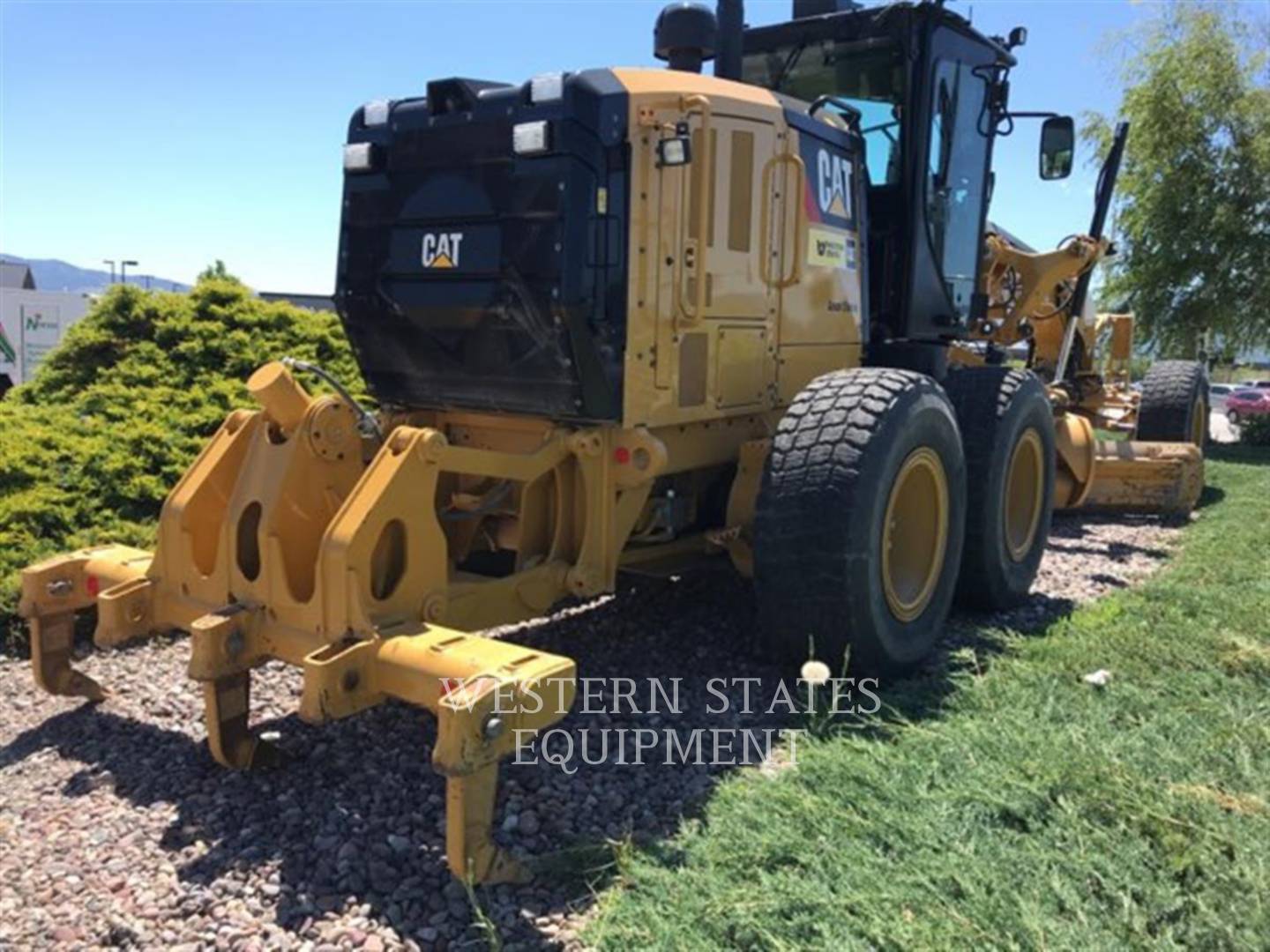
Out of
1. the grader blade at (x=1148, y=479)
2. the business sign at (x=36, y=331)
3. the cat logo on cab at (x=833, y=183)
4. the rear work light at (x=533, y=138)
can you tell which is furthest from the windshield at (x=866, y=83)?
the business sign at (x=36, y=331)

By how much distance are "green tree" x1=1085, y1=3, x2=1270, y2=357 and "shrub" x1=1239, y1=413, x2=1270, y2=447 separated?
1.70m

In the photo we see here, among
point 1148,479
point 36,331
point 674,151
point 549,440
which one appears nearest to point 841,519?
point 549,440

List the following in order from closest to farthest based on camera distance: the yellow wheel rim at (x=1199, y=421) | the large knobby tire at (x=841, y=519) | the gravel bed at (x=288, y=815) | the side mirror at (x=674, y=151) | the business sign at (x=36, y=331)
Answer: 1. the gravel bed at (x=288, y=815)
2. the side mirror at (x=674, y=151)
3. the large knobby tire at (x=841, y=519)
4. the yellow wheel rim at (x=1199, y=421)
5. the business sign at (x=36, y=331)

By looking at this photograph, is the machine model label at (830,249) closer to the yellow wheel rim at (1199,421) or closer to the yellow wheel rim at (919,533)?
the yellow wheel rim at (919,533)

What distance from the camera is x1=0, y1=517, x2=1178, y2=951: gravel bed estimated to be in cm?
296

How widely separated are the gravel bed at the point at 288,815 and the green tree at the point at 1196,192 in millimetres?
14369

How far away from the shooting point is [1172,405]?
A: 10164mm

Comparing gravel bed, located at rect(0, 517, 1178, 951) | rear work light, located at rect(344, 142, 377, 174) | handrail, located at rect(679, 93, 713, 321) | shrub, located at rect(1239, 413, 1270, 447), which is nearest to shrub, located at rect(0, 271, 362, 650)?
gravel bed, located at rect(0, 517, 1178, 951)

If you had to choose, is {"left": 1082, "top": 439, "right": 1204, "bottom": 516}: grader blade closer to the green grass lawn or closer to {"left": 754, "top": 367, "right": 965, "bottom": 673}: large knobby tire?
the green grass lawn

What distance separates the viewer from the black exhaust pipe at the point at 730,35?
16.6ft

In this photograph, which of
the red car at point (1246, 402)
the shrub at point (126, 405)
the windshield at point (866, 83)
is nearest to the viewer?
the windshield at point (866, 83)

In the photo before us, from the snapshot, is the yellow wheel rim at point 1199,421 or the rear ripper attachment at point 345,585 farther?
the yellow wheel rim at point 1199,421

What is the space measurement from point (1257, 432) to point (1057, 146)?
39.4 feet

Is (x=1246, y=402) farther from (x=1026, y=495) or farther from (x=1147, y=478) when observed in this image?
(x=1026, y=495)
